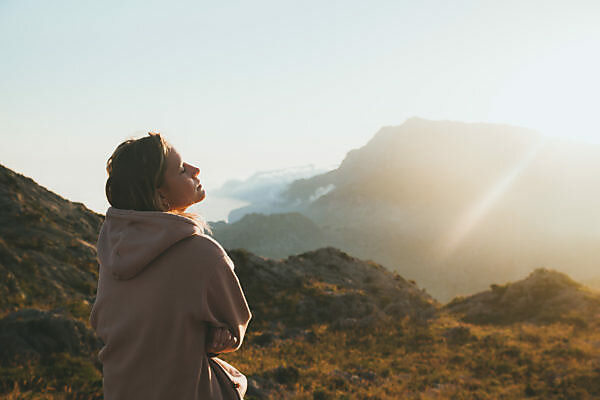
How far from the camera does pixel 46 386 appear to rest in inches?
343

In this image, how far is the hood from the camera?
7.06ft

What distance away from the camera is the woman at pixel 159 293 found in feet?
7.11

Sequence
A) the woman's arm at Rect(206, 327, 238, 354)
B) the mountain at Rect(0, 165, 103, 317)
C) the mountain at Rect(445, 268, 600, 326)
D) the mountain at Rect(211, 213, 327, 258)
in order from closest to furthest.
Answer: the woman's arm at Rect(206, 327, 238, 354) → the mountain at Rect(0, 165, 103, 317) → the mountain at Rect(445, 268, 600, 326) → the mountain at Rect(211, 213, 327, 258)

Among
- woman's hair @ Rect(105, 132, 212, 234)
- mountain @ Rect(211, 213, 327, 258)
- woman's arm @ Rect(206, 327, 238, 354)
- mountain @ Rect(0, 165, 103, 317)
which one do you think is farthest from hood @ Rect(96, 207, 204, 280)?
mountain @ Rect(211, 213, 327, 258)

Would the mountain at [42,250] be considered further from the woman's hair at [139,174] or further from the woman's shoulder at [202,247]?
the woman's shoulder at [202,247]

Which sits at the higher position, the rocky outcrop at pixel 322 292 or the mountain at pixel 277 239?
the rocky outcrop at pixel 322 292

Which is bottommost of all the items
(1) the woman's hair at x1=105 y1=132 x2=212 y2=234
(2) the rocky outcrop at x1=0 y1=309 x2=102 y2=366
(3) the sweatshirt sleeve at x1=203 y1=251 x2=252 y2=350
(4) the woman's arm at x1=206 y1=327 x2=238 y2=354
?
(2) the rocky outcrop at x1=0 y1=309 x2=102 y2=366

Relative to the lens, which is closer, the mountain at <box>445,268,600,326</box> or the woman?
the woman

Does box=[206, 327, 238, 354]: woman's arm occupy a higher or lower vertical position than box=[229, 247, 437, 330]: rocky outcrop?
higher

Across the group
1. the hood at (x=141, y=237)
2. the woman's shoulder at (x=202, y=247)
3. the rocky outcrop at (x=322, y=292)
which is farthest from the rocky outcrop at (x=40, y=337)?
the rocky outcrop at (x=322, y=292)

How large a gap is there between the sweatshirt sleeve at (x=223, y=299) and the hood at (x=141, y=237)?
0.27 meters

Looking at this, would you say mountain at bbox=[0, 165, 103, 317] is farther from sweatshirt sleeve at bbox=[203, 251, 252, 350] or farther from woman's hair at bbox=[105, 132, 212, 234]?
sweatshirt sleeve at bbox=[203, 251, 252, 350]

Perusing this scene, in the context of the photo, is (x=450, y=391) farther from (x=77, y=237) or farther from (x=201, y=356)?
(x=77, y=237)

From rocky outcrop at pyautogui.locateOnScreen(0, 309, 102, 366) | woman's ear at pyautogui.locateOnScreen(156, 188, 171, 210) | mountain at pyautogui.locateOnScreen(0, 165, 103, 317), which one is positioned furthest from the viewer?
mountain at pyautogui.locateOnScreen(0, 165, 103, 317)
